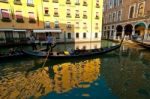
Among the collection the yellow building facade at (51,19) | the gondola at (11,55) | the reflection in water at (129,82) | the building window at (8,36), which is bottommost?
the reflection in water at (129,82)

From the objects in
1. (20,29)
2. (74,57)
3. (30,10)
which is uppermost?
(30,10)

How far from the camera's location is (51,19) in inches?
795

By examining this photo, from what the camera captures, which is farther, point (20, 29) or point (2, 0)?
point (20, 29)

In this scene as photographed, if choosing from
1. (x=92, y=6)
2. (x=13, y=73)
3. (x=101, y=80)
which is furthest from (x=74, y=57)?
(x=92, y=6)

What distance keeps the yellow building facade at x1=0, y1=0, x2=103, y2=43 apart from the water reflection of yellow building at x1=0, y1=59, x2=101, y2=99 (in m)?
12.2

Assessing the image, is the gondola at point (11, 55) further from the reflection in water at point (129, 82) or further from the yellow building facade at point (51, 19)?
the yellow building facade at point (51, 19)

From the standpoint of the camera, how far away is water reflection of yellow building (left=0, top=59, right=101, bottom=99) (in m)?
5.28

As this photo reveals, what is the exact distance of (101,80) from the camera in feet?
21.7

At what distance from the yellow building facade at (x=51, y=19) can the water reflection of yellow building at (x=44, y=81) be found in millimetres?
12179

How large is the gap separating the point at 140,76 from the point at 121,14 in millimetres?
21591

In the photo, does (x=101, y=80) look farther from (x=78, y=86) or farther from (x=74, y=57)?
(x=74, y=57)

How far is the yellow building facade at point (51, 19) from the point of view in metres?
17.3

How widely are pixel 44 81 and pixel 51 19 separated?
15555mm

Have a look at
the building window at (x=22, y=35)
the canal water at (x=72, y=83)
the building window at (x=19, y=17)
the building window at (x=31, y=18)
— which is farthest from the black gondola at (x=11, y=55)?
the building window at (x=31, y=18)
